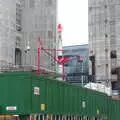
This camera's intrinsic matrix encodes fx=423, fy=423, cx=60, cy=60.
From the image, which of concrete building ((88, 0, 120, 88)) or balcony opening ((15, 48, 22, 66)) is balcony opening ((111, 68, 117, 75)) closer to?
concrete building ((88, 0, 120, 88))

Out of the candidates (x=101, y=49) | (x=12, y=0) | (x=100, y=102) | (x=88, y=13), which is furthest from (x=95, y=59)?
(x=100, y=102)

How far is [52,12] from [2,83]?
66.9 meters

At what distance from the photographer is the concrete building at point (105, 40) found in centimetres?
9873

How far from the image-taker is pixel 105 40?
101m

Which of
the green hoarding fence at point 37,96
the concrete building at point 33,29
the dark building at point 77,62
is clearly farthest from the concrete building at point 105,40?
the green hoarding fence at point 37,96

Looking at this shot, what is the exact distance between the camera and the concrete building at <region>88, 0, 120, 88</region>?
98731 mm

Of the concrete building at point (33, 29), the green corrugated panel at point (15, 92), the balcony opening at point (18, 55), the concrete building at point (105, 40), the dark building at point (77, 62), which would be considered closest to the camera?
the green corrugated panel at point (15, 92)

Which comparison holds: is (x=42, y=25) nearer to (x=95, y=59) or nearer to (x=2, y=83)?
(x=95, y=59)

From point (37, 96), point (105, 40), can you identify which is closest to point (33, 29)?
point (105, 40)

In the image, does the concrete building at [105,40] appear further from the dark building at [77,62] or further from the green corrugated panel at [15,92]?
the green corrugated panel at [15,92]

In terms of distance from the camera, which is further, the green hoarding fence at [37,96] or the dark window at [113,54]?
the dark window at [113,54]

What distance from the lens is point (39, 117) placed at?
1037 inches

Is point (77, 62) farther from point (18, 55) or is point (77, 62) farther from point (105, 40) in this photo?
point (18, 55)

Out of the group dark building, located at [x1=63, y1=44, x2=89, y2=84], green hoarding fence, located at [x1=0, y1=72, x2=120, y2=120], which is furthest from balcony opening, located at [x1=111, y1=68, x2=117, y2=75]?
green hoarding fence, located at [x1=0, y1=72, x2=120, y2=120]
